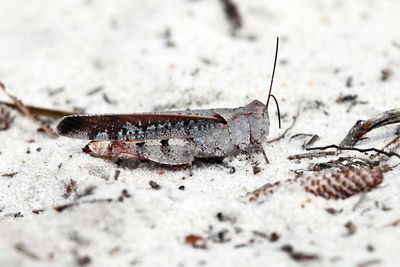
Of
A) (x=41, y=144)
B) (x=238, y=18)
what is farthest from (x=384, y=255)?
(x=238, y=18)

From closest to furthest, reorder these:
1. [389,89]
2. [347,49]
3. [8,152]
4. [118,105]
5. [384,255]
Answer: [384,255], [8,152], [389,89], [118,105], [347,49]

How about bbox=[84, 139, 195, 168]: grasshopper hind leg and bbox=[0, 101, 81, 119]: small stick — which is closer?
bbox=[84, 139, 195, 168]: grasshopper hind leg

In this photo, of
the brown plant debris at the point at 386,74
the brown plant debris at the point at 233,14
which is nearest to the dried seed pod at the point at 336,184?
the brown plant debris at the point at 386,74

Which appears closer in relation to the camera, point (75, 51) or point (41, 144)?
point (41, 144)

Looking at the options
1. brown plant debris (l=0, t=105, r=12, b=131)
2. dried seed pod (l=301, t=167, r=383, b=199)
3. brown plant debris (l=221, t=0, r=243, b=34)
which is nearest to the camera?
dried seed pod (l=301, t=167, r=383, b=199)

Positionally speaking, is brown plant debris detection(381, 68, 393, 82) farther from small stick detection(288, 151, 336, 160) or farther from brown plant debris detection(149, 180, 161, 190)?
brown plant debris detection(149, 180, 161, 190)

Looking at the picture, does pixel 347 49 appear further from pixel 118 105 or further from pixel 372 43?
pixel 118 105

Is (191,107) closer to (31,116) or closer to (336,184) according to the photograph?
(31,116)

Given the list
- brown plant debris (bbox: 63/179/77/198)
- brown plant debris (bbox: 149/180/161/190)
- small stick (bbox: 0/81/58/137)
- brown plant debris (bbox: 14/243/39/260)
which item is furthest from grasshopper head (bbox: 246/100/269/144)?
small stick (bbox: 0/81/58/137)

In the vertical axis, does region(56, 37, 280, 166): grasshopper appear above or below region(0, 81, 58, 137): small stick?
below
